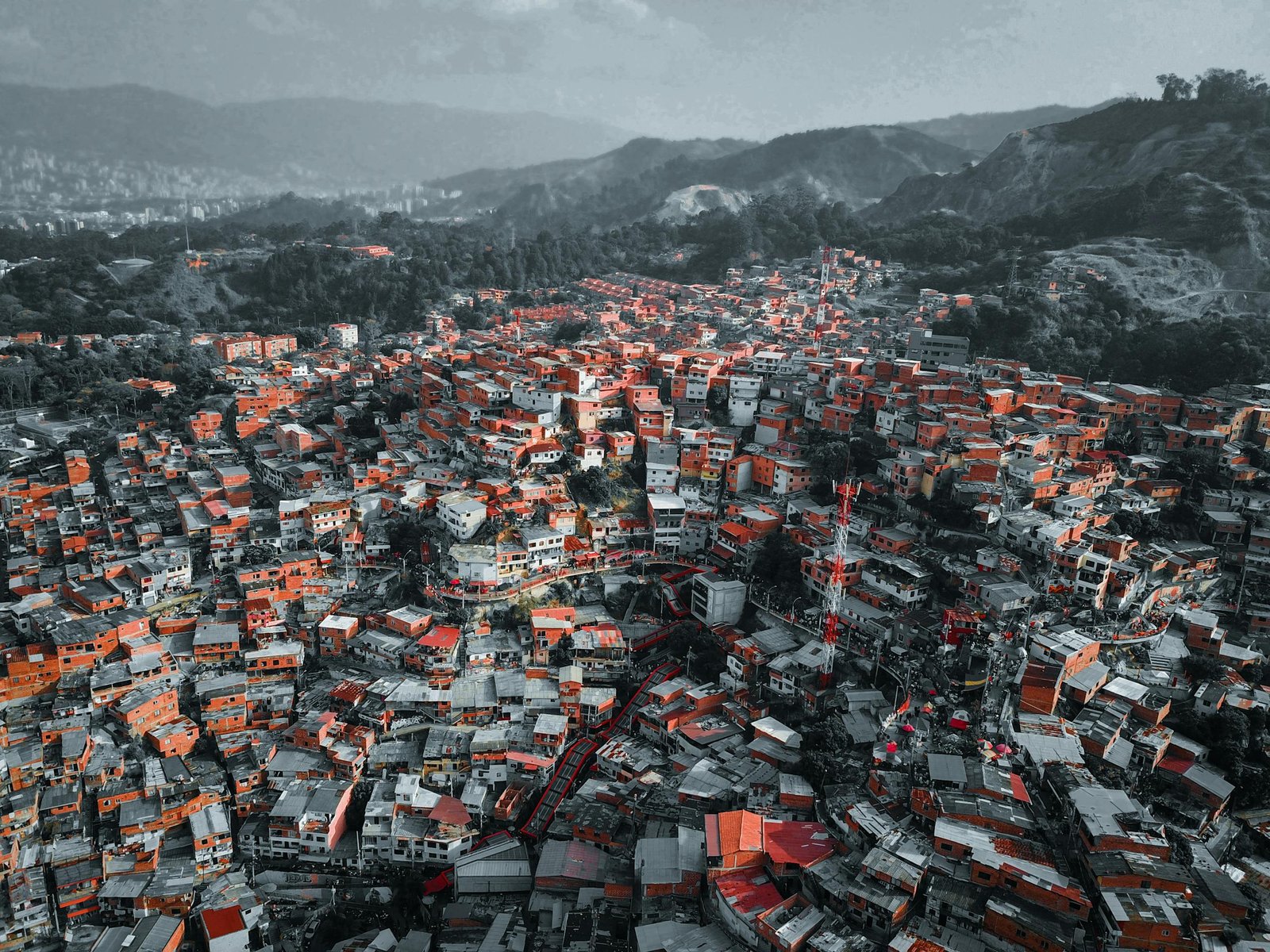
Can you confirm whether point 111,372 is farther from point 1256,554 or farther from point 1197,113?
point 1197,113

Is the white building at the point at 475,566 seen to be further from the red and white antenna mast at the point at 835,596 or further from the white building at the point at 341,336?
the white building at the point at 341,336

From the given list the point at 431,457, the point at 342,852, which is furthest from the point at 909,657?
the point at 431,457

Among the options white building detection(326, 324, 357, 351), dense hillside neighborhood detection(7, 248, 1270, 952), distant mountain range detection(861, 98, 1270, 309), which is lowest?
dense hillside neighborhood detection(7, 248, 1270, 952)

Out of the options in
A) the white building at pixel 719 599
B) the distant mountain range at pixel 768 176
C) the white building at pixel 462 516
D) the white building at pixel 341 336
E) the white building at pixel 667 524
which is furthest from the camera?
the distant mountain range at pixel 768 176

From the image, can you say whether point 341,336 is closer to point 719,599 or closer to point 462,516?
point 462,516

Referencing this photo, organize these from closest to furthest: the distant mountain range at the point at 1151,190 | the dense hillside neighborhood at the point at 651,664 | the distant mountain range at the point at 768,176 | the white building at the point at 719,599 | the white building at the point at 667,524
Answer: the dense hillside neighborhood at the point at 651,664
the white building at the point at 719,599
the white building at the point at 667,524
the distant mountain range at the point at 1151,190
the distant mountain range at the point at 768,176

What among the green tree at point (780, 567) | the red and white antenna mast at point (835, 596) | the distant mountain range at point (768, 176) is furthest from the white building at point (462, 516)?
the distant mountain range at point (768, 176)

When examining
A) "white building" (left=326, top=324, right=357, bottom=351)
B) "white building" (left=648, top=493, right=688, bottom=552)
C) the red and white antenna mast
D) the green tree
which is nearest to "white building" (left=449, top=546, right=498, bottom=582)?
"white building" (left=648, top=493, right=688, bottom=552)

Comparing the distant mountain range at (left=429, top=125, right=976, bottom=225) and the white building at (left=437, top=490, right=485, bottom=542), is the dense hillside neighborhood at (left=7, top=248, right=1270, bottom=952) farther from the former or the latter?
the distant mountain range at (left=429, top=125, right=976, bottom=225)
